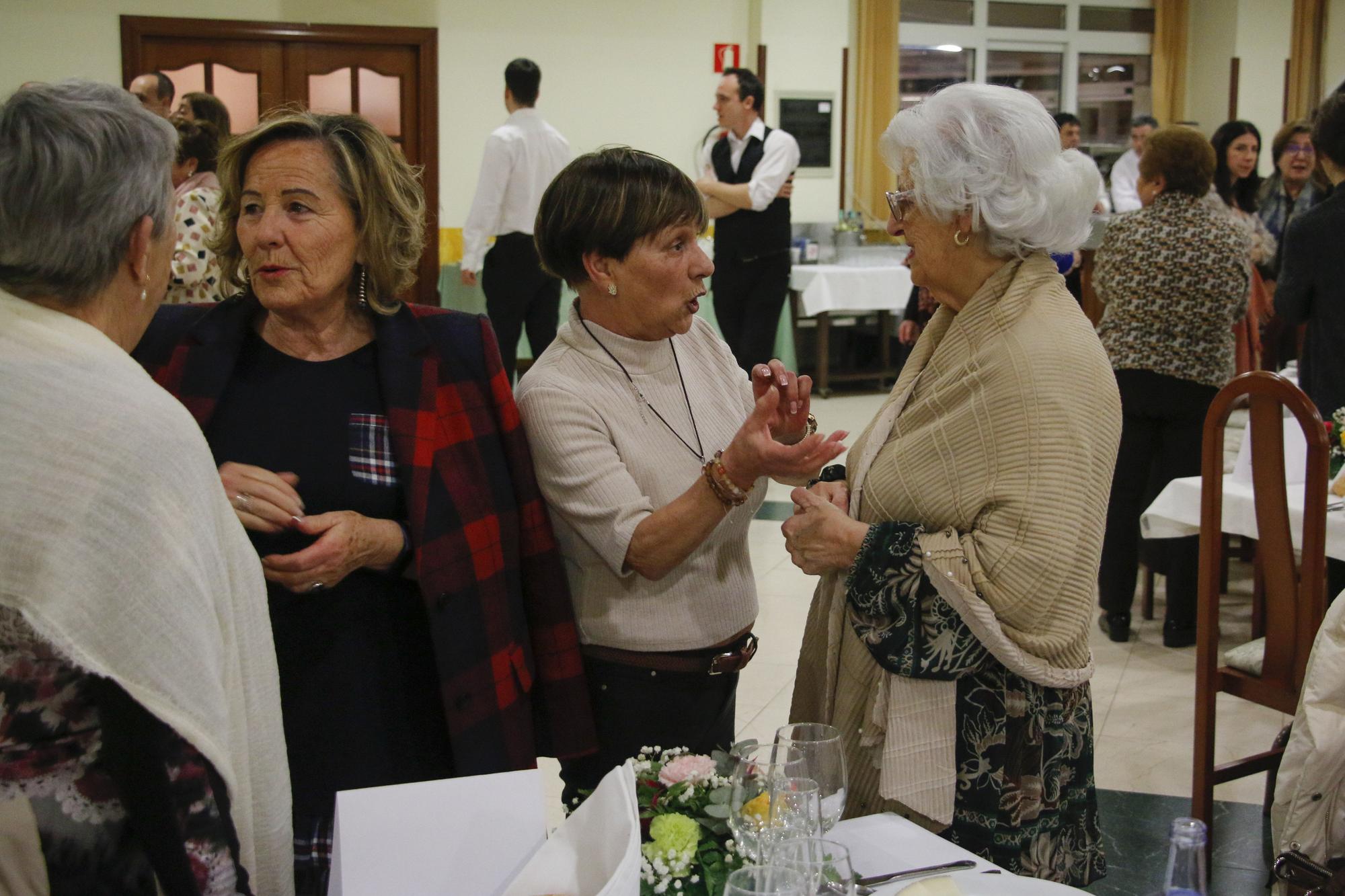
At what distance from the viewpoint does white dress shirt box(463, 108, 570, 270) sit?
7.13 metres

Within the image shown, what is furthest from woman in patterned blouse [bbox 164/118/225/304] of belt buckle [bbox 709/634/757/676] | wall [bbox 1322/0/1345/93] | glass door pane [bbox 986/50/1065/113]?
wall [bbox 1322/0/1345/93]

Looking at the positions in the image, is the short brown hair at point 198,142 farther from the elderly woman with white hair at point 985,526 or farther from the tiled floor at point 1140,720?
the elderly woman with white hair at point 985,526

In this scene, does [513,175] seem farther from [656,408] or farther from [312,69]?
[656,408]

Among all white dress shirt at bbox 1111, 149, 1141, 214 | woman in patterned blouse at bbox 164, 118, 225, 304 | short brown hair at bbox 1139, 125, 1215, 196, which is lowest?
woman in patterned blouse at bbox 164, 118, 225, 304

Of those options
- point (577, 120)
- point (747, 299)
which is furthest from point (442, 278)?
point (747, 299)

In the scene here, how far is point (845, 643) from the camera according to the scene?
1959 millimetres

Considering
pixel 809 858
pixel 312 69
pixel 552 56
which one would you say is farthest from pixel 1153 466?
pixel 312 69

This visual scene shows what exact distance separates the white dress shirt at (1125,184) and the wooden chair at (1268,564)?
23.9 feet

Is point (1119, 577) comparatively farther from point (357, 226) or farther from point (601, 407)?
point (357, 226)

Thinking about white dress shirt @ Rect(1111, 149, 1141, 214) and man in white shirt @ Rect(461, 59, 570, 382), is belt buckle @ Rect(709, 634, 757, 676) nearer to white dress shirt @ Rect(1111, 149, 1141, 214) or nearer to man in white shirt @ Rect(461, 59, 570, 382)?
man in white shirt @ Rect(461, 59, 570, 382)

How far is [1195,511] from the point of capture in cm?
370

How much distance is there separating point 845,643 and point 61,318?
121 centimetres

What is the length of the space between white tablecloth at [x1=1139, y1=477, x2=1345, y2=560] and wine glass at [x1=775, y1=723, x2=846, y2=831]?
2.33 m

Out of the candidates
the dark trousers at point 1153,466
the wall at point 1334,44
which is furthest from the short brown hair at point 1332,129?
the wall at point 1334,44
